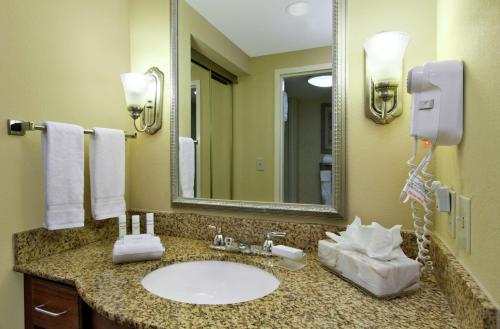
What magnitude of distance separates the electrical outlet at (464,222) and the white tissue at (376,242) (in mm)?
163

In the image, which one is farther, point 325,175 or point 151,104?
point 151,104

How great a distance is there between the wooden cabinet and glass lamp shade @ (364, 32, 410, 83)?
45.6 inches

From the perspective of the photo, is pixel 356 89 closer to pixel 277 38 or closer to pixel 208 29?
pixel 277 38

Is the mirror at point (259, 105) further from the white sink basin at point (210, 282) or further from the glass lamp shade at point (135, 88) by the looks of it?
the white sink basin at point (210, 282)

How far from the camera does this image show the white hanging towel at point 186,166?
1.42 m

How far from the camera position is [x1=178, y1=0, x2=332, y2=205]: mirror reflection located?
118 cm

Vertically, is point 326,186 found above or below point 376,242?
above

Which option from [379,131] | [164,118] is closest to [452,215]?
[379,131]

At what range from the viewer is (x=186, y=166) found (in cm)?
143

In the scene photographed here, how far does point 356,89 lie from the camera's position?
112 cm

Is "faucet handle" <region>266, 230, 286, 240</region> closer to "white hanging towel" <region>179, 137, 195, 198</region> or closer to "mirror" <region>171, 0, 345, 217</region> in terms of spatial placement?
"mirror" <region>171, 0, 345, 217</region>

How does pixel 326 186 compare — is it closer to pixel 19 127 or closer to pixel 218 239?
pixel 218 239

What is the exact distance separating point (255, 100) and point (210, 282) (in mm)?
761

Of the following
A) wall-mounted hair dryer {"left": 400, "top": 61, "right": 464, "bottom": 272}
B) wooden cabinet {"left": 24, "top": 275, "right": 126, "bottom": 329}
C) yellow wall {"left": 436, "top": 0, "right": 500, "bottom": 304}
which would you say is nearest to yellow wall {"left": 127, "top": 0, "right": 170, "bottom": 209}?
wooden cabinet {"left": 24, "top": 275, "right": 126, "bottom": 329}
